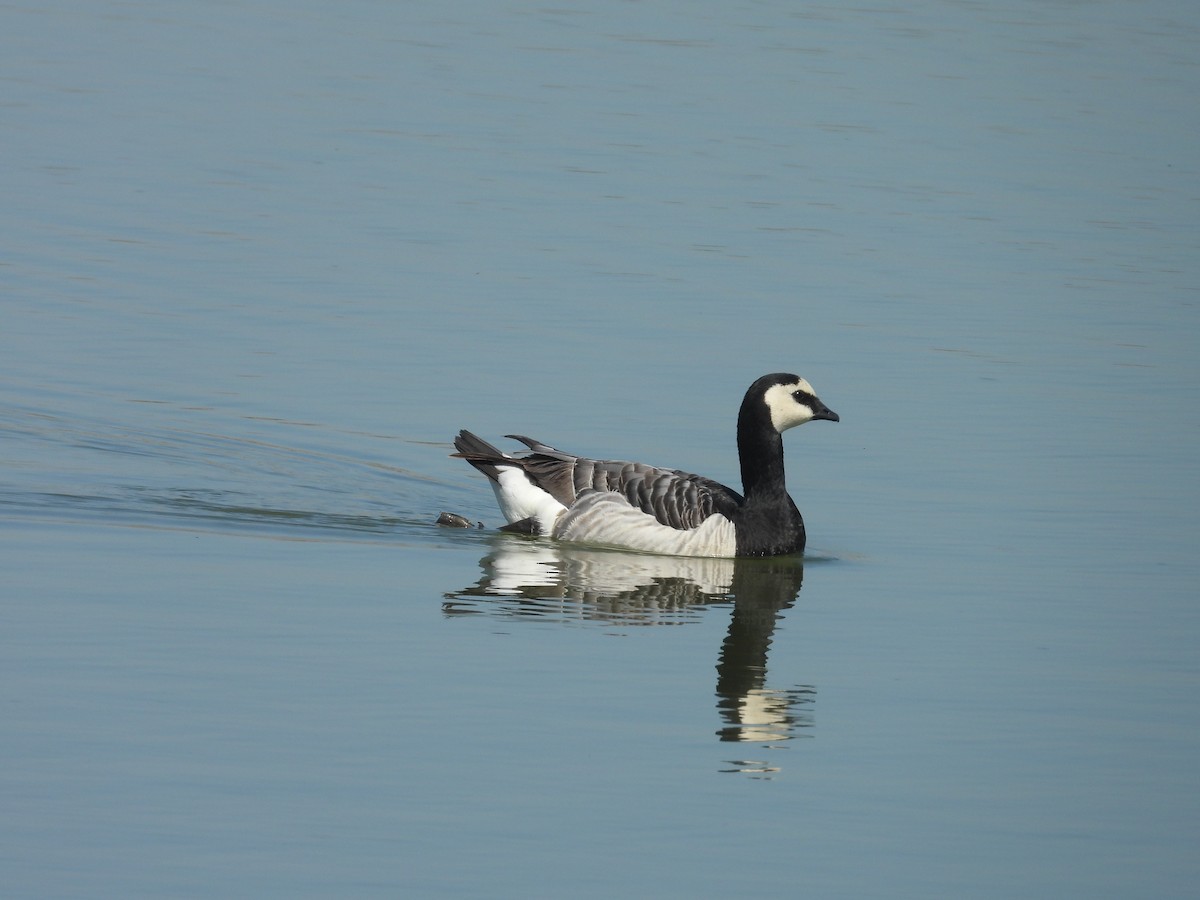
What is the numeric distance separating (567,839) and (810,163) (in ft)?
75.8

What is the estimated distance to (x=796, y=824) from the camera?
9.65 meters

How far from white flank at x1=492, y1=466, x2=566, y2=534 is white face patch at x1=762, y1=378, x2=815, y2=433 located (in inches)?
76.7

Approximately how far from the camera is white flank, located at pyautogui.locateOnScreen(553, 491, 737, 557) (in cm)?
1617

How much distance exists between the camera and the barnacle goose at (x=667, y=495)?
52.9 ft

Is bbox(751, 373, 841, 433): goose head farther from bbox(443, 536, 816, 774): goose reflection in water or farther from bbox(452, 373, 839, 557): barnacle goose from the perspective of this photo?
bbox(443, 536, 816, 774): goose reflection in water

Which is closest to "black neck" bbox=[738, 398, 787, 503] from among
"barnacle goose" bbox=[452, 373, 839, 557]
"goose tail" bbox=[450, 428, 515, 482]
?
"barnacle goose" bbox=[452, 373, 839, 557]

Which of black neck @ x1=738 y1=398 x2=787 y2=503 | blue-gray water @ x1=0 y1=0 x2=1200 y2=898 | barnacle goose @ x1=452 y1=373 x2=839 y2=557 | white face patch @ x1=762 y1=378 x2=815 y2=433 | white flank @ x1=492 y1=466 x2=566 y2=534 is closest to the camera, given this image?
blue-gray water @ x1=0 y1=0 x2=1200 y2=898

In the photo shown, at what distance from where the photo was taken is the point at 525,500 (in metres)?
16.7

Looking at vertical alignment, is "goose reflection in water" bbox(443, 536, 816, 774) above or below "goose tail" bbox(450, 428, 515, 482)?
below

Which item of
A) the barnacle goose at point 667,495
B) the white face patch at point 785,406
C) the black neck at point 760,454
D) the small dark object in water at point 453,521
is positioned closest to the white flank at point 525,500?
the barnacle goose at point 667,495

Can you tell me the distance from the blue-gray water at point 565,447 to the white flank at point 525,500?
29 cm

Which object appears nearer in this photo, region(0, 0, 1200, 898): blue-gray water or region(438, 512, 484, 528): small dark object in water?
region(0, 0, 1200, 898): blue-gray water

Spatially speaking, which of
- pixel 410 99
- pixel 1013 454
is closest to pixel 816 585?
pixel 1013 454

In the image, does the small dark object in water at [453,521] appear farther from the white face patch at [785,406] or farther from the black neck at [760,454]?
the white face patch at [785,406]
